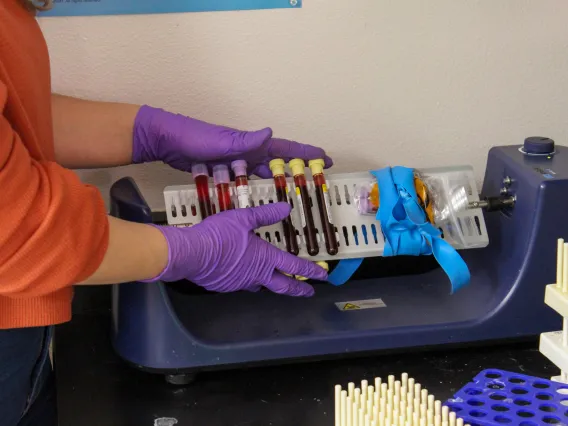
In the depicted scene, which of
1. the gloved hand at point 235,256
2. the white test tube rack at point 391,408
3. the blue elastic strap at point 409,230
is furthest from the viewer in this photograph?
the blue elastic strap at point 409,230

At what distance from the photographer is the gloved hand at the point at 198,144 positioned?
2.89 feet

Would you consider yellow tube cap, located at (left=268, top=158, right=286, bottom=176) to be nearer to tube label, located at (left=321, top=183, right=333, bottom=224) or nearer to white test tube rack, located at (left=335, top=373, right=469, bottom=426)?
tube label, located at (left=321, top=183, right=333, bottom=224)

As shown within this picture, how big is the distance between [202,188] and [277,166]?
10 cm

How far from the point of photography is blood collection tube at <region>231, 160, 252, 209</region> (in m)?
0.83

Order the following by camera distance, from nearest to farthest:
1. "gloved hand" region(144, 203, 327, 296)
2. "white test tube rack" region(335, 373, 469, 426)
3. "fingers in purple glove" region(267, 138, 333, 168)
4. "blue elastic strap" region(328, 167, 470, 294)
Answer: "white test tube rack" region(335, 373, 469, 426), "gloved hand" region(144, 203, 327, 296), "blue elastic strap" region(328, 167, 470, 294), "fingers in purple glove" region(267, 138, 333, 168)

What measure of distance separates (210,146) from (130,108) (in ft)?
0.42

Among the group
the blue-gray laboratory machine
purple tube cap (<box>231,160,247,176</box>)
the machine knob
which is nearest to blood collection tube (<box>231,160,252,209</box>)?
purple tube cap (<box>231,160,247,176</box>)

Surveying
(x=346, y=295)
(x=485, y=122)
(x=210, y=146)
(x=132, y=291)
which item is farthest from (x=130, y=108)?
(x=485, y=122)

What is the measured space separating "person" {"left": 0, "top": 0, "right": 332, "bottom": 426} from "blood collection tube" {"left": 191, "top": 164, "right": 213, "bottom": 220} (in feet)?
0.08

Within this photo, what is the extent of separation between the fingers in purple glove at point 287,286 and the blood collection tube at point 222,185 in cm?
11

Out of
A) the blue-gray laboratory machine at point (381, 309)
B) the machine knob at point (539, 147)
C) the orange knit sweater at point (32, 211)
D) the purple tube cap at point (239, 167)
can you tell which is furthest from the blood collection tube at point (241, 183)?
the machine knob at point (539, 147)

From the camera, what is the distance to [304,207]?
33.2 inches

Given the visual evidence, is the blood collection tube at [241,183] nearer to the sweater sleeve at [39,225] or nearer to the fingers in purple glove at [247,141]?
the fingers in purple glove at [247,141]

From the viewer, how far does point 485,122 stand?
3.61 feet
